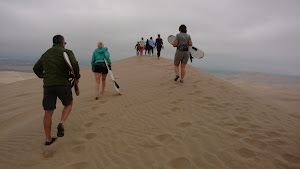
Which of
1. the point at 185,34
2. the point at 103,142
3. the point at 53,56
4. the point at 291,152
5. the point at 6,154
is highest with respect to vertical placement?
the point at 185,34

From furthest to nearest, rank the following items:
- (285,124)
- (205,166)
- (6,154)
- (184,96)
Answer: (184,96) → (285,124) → (6,154) → (205,166)

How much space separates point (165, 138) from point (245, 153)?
1258 millimetres

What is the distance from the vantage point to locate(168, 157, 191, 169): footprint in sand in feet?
7.39

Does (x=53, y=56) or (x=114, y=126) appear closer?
(x=53, y=56)

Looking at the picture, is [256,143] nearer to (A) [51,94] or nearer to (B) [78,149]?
(B) [78,149]

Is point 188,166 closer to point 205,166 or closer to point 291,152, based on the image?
point 205,166

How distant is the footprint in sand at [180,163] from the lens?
225 cm

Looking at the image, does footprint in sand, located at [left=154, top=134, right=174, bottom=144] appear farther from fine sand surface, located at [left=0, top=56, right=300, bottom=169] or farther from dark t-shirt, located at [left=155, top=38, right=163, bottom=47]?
dark t-shirt, located at [left=155, top=38, right=163, bottom=47]

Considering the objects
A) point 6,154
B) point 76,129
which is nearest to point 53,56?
point 76,129

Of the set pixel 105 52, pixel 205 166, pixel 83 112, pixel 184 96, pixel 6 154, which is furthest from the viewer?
pixel 105 52

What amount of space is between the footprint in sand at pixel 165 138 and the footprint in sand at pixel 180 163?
462 millimetres

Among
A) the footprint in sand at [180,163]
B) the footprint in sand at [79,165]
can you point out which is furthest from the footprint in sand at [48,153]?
the footprint in sand at [180,163]

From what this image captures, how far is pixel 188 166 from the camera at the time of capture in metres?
2.25

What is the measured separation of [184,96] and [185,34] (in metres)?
2.31
